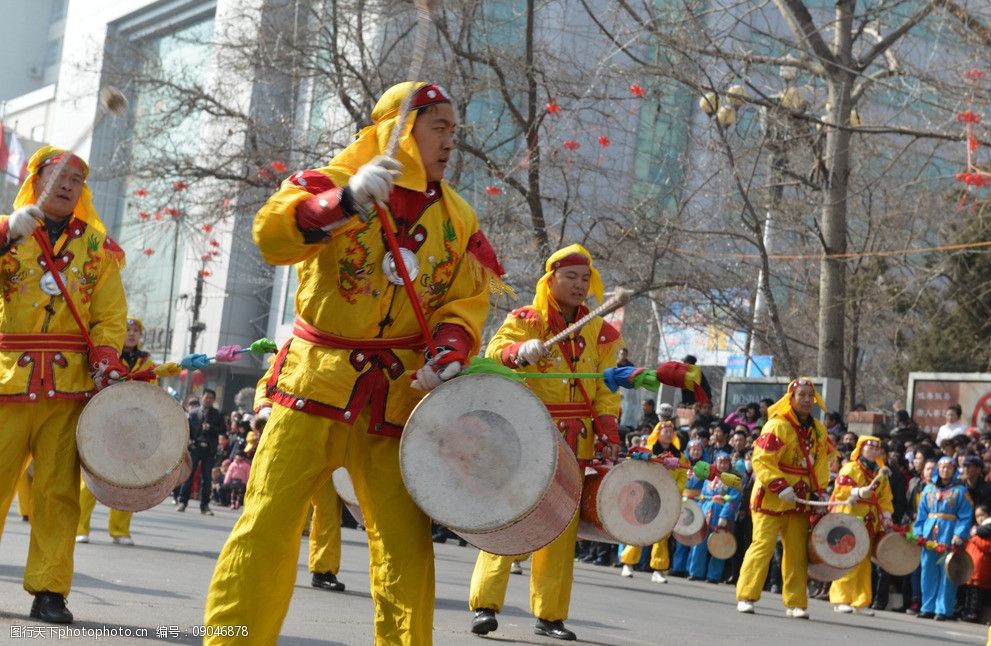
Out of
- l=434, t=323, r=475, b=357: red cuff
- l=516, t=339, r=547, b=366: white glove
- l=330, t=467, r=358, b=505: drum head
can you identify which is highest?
l=516, t=339, r=547, b=366: white glove

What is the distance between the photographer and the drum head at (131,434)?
6978 mm

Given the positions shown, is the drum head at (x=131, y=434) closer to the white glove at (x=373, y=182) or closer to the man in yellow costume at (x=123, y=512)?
the white glove at (x=373, y=182)

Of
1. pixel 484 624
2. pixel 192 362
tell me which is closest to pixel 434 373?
pixel 192 362

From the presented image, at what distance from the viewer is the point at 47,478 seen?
22.9ft

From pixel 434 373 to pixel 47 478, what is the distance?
2.86m

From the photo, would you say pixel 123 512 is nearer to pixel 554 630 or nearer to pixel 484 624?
pixel 484 624

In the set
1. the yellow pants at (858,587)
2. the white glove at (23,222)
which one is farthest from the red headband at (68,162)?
the yellow pants at (858,587)

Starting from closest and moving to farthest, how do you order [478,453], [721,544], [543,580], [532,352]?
1. [478,453]
2. [532,352]
3. [543,580]
4. [721,544]

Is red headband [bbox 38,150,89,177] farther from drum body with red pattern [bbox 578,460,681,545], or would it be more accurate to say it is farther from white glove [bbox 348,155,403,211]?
drum body with red pattern [bbox 578,460,681,545]

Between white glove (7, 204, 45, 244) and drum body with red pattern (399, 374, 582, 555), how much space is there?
2.33 m

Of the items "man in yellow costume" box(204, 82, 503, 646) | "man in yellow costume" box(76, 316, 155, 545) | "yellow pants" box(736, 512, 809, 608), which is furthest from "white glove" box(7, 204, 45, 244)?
"yellow pants" box(736, 512, 809, 608)

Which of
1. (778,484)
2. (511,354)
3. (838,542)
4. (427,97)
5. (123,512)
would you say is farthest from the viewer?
(838,542)

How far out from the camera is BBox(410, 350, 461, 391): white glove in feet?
16.1

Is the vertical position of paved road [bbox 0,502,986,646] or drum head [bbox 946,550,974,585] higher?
drum head [bbox 946,550,974,585]
